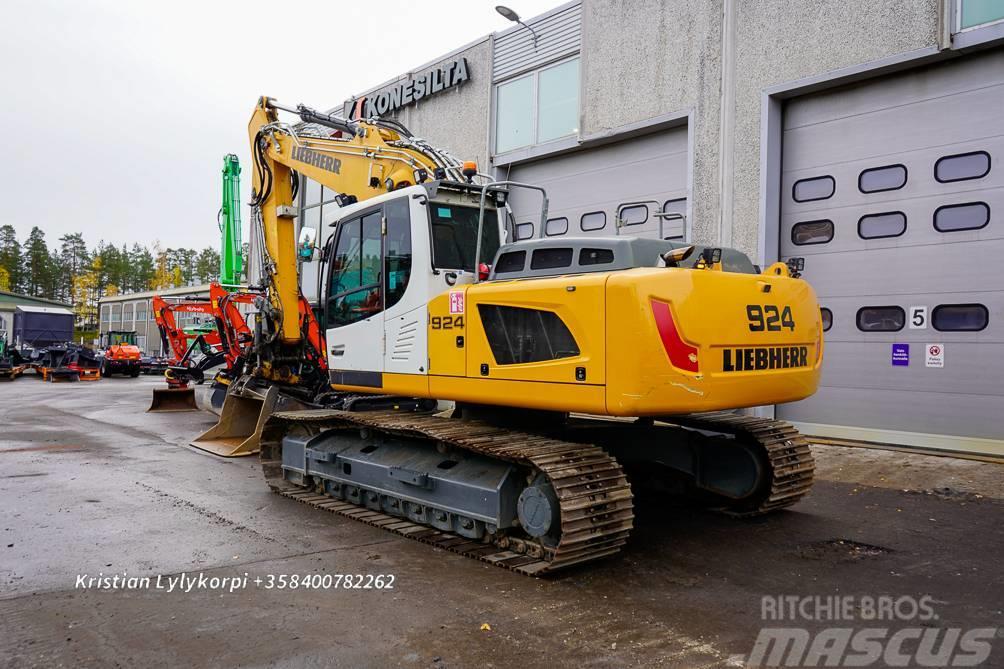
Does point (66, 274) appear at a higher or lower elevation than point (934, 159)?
higher

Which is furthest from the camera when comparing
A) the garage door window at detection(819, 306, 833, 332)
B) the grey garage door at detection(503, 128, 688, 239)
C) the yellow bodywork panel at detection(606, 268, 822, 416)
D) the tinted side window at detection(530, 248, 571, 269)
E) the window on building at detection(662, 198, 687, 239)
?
the grey garage door at detection(503, 128, 688, 239)

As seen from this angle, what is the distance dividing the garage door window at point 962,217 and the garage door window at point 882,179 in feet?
2.08

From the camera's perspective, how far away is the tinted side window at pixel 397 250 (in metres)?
6.33

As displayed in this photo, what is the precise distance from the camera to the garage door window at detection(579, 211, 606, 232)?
1318 centimetres

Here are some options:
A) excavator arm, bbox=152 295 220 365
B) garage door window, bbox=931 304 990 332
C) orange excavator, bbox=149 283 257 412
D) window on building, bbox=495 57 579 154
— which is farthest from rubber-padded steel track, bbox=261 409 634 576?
excavator arm, bbox=152 295 220 365

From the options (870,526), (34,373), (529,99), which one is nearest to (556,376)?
(870,526)

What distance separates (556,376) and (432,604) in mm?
1630

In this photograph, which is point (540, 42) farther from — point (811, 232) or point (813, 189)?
point (811, 232)

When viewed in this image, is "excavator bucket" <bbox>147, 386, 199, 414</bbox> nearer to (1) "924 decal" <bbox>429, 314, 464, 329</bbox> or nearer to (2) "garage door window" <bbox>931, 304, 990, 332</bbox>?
(1) "924 decal" <bbox>429, 314, 464, 329</bbox>

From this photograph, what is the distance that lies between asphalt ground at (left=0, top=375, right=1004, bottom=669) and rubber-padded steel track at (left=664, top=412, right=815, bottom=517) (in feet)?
0.59

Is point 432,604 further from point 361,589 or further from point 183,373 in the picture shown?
point 183,373

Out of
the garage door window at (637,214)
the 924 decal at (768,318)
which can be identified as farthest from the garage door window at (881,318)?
the 924 decal at (768,318)

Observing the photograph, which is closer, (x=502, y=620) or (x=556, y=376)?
(x=502, y=620)

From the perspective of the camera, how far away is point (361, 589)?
468 cm
